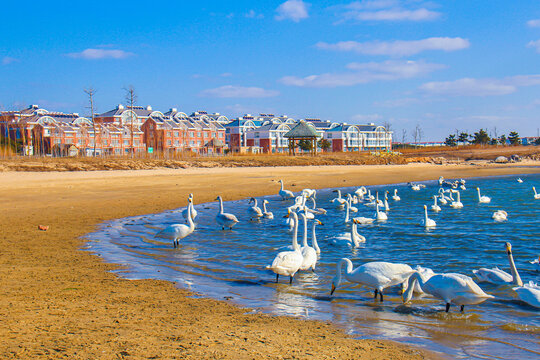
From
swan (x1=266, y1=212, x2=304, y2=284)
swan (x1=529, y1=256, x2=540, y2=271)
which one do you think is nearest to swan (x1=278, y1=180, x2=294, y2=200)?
swan (x1=529, y1=256, x2=540, y2=271)

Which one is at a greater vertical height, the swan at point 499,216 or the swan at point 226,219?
the swan at point 226,219

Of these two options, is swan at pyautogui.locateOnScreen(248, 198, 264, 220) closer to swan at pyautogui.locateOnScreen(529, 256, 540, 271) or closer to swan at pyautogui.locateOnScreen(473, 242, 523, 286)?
swan at pyautogui.locateOnScreen(529, 256, 540, 271)

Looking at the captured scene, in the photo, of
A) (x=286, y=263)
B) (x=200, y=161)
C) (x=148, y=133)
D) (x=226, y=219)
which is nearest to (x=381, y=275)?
(x=286, y=263)

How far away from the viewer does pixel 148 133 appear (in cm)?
9906

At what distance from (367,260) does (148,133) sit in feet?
302

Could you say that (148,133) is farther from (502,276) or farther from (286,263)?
(502,276)

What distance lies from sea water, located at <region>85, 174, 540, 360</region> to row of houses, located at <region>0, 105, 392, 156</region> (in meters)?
50.9

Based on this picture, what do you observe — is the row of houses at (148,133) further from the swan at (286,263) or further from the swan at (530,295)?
the swan at (530,295)

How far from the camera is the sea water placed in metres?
6.60

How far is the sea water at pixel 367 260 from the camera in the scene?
6602mm

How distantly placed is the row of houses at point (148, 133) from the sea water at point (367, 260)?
5092cm

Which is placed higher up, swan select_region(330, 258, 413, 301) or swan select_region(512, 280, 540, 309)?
swan select_region(330, 258, 413, 301)

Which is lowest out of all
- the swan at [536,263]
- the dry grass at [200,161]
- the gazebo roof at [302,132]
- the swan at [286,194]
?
the swan at [536,263]

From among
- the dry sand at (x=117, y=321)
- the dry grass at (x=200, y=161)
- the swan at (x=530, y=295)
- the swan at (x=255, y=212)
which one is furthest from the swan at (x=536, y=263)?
the dry grass at (x=200, y=161)
